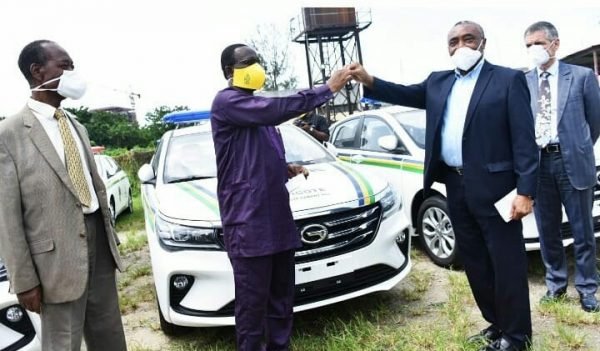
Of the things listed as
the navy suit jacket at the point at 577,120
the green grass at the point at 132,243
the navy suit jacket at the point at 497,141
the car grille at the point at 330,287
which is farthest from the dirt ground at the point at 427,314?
the green grass at the point at 132,243

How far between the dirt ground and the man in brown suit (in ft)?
4.31

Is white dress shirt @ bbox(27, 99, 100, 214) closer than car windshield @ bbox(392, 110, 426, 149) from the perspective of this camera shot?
Yes

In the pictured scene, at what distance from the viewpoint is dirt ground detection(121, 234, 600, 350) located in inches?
124

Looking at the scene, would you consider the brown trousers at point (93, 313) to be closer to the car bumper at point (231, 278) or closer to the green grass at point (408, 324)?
the car bumper at point (231, 278)

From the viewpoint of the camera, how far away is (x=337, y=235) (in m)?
3.25

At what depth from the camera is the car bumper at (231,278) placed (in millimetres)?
3053

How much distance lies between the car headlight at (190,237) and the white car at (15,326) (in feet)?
2.77

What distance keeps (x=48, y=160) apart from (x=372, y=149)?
395 centimetres

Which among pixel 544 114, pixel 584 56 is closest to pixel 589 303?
pixel 544 114

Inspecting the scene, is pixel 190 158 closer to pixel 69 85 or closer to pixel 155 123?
pixel 69 85

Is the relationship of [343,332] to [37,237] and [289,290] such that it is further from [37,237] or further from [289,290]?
[37,237]

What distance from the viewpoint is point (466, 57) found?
105 inches

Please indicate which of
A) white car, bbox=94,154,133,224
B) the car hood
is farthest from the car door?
the car hood

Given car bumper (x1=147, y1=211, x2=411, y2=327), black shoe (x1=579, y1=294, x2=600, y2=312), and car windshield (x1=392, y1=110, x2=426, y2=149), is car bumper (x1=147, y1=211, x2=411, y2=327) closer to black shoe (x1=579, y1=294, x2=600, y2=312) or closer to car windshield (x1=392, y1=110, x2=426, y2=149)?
black shoe (x1=579, y1=294, x2=600, y2=312)
